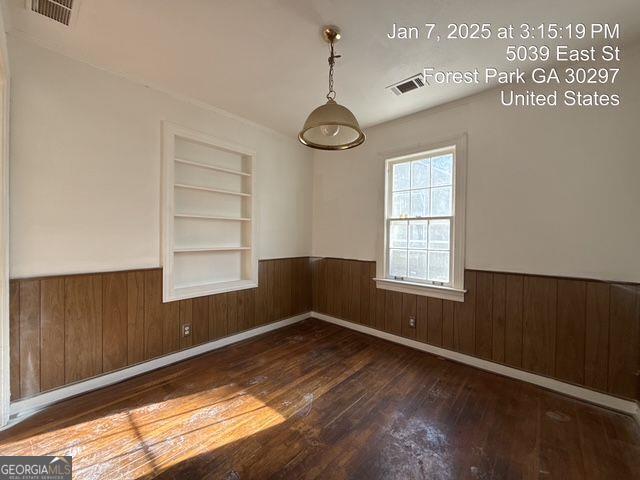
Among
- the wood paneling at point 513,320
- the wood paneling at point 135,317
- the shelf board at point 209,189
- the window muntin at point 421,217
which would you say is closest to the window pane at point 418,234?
the window muntin at point 421,217

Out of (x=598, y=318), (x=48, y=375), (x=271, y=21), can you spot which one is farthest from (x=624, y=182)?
(x=48, y=375)

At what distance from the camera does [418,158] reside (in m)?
3.14

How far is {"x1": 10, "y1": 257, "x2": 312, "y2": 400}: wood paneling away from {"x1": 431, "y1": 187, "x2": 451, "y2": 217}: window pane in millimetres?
2655

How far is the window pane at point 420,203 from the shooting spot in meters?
3.07

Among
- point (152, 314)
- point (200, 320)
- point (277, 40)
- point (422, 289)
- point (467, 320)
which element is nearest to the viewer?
point (277, 40)

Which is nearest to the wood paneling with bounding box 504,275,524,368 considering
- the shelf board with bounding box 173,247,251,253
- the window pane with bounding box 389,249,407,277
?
the window pane with bounding box 389,249,407,277

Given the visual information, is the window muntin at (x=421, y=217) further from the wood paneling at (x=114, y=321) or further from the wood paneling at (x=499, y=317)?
the wood paneling at (x=114, y=321)

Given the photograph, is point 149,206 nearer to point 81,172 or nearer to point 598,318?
point 81,172

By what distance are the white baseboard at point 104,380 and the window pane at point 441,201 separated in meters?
2.76

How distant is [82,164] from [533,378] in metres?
4.36

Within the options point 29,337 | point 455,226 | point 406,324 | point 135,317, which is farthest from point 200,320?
point 455,226

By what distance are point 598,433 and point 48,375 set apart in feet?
13.2

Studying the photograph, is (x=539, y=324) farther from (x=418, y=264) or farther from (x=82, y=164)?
(x=82, y=164)

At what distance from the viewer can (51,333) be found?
6.62ft
